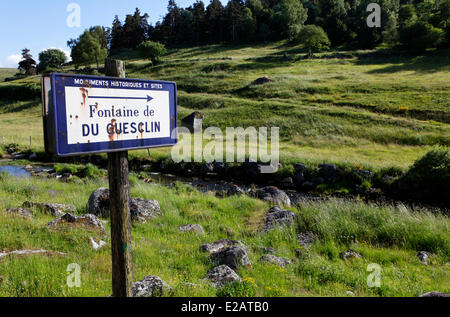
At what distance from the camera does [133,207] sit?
33.4 ft

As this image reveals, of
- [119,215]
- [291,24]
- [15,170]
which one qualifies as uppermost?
[291,24]

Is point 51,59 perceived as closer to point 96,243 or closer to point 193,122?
point 193,122

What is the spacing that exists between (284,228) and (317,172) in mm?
14902

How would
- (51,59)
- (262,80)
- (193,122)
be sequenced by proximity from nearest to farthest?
(193,122)
(262,80)
(51,59)

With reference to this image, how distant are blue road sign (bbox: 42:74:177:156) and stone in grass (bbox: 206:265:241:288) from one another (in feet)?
9.29

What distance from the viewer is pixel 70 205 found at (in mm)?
10805

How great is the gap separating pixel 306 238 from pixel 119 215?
6.71 m

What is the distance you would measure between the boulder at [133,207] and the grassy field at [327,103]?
680 inches

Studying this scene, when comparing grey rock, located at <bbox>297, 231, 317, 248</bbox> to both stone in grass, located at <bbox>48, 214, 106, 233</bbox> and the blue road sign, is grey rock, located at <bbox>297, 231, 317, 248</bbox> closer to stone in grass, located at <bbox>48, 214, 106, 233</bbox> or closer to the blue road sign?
stone in grass, located at <bbox>48, 214, 106, 233</bbox>

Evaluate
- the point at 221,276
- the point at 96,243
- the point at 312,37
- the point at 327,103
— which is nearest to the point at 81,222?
the point at 96,243

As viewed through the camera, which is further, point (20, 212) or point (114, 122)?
point (20, 212)

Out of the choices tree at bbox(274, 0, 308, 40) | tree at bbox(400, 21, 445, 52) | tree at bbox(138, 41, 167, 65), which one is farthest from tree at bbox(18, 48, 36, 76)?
tree at bbox(400, 21, 445, 52)

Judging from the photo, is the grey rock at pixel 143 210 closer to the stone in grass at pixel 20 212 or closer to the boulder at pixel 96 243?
the boulder at pixel 96 243

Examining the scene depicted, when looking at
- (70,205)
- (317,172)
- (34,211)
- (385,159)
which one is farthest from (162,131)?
(385,159)
